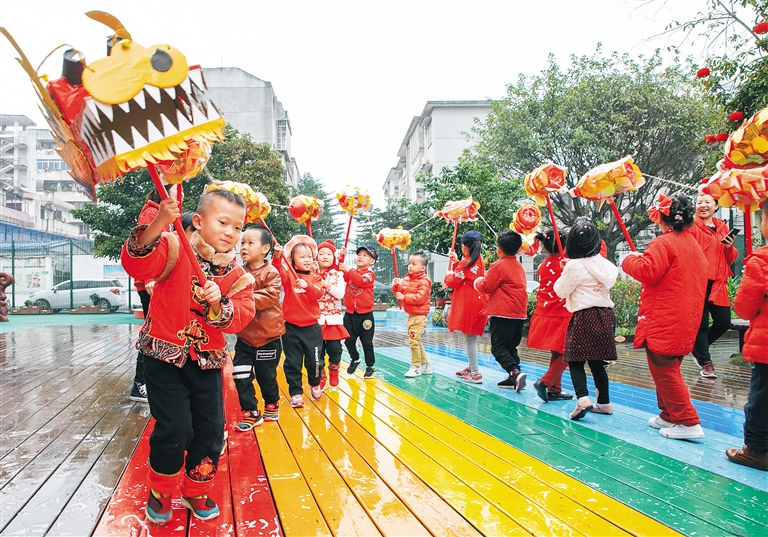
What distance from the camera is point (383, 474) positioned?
121 inches

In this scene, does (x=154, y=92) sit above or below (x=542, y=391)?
above

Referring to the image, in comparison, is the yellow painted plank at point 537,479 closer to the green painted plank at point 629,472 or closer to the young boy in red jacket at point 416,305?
the green painted plank at point 629,472

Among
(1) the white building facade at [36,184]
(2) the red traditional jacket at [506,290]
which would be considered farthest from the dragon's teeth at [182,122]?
(1) the white building facade at [36,184]

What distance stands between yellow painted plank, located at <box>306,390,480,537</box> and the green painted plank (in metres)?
0.84

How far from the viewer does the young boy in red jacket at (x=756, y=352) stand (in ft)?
10.3

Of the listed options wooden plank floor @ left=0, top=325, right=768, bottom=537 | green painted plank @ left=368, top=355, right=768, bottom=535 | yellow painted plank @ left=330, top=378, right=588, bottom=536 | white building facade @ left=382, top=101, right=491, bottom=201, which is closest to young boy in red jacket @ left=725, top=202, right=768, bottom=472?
wooden plank floor @ left=0, top=325, right=768, bottom=537

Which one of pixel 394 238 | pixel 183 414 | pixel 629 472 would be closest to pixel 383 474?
pixel 183 414

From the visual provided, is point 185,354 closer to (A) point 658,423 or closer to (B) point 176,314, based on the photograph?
(B) point 176,314

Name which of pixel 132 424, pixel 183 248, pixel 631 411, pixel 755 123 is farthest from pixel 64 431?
pixel 755 123

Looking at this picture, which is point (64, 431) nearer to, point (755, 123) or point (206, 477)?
point (206, 477)

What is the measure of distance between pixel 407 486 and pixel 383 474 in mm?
218

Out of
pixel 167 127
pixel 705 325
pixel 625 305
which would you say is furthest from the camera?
pixel 625 305

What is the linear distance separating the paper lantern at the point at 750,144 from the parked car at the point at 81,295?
21.4 metres

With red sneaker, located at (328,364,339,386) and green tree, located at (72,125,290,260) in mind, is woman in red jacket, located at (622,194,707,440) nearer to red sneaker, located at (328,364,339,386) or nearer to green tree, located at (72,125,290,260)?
red sneaker, located at (328,364,339,386)
